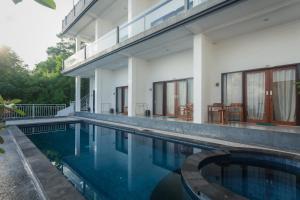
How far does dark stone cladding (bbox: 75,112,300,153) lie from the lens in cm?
533

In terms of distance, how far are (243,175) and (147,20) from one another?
25.3 ft

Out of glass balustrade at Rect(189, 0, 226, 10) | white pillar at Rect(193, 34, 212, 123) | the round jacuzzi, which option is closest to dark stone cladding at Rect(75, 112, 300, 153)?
white pillar at Rect(193, 34, 212, 123)

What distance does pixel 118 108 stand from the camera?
15664 mm

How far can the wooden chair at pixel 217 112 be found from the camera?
772 cm

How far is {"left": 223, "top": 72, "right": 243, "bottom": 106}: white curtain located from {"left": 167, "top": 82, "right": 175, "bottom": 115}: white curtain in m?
3.35

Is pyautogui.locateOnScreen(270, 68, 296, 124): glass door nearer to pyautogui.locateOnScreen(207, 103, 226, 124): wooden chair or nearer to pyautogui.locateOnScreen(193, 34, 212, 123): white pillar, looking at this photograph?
pyautogui.locateOnScreen(207, 103, 226, 124): wooden chair

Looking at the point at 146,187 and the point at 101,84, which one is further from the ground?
the point at 101,84

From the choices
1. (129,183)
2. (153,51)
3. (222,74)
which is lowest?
(129,183)

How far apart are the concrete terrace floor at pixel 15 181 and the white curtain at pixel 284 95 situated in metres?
7.87

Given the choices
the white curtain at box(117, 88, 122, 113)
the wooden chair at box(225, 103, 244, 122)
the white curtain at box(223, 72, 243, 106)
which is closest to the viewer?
the wooden chair at box(225, 103, 244, 122)

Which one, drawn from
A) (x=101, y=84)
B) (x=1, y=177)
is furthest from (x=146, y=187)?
(x=101, y=84)

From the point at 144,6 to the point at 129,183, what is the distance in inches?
409

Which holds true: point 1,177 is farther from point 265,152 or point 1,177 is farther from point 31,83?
point 31,83

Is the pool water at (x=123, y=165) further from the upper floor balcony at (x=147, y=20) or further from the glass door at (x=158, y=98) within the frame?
the upper floor balcony at (x=147, y=20)
